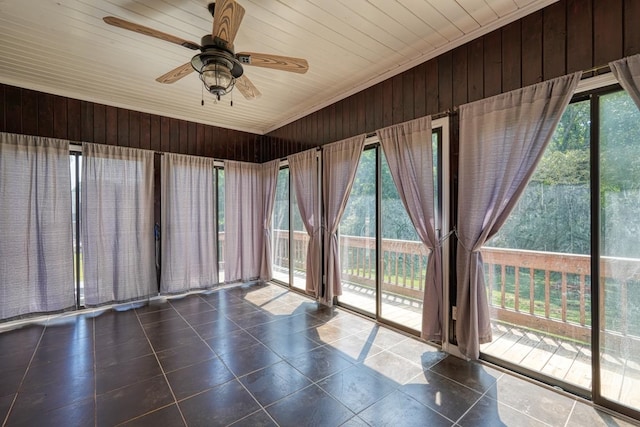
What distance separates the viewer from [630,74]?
173 centimetres

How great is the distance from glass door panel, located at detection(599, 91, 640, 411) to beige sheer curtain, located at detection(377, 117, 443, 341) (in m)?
1.11

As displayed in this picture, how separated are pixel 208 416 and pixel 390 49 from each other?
3.33 metres

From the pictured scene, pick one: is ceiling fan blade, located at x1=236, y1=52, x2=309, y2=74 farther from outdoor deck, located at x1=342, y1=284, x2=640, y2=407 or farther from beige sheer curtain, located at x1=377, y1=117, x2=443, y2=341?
outdoor deck, located at x1=342, y1=284, x2=640, y2=407

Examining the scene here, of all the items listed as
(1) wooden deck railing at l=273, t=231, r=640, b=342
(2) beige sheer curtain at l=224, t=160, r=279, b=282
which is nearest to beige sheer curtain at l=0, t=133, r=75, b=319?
(2) beige sheer curtain at l=224, t=160, r=279, b=282

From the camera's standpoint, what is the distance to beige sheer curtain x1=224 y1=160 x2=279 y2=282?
16.5ft

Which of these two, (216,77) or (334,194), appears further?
(334,194)

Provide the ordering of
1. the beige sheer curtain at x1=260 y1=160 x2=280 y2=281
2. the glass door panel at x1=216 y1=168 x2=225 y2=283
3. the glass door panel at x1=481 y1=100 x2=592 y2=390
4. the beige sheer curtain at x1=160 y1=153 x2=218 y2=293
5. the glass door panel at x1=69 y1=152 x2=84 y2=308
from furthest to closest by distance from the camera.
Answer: the beige sheer curtain at x1=260 y1=160 x2=280 y2=281 → the glass door panel at x1=216 y1=168 x2=225 y2=283 → the beige sheer curtain at x1=160 y1=153 x2=218 y2=293 → the glass door panel at x1=69 y1=152 x2=84 y2=308 → the glass door panel at x1=481 y1=100 x2=592 y2=390

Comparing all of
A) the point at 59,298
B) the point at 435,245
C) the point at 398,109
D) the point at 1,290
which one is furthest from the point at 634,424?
the point at 1,290

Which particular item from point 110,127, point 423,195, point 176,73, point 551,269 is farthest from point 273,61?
point 110,127

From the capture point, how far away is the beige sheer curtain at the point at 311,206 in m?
4.13

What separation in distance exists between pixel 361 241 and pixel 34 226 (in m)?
3.97

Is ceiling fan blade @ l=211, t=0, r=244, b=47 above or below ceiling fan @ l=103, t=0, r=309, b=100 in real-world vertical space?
above

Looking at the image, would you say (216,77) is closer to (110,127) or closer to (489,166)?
(489,166)

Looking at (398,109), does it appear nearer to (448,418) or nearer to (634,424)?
(448,418)
